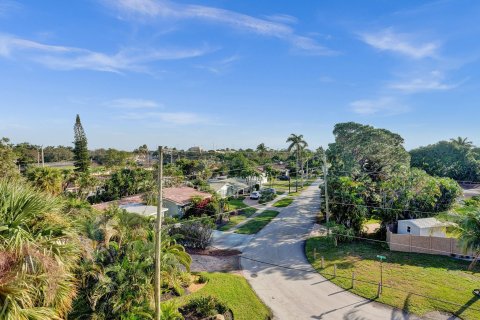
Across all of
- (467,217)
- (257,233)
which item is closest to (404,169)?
(467,217)

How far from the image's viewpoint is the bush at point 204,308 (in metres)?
12.7

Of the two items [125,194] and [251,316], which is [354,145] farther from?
[125,194]

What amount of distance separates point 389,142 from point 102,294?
116 feet

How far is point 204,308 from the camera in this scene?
1291 cm

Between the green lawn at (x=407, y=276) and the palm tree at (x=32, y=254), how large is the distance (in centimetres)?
1410

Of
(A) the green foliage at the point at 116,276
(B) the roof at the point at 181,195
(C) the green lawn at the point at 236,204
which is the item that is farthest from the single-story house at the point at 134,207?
(A) the green foliage at the point at 116,276

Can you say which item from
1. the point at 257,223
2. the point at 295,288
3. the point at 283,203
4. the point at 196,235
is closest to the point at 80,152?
the point at 283,203

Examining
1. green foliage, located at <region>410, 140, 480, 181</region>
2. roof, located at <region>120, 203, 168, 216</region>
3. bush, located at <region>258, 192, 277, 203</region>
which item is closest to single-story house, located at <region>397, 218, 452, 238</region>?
bush, located at <region>258, 192, 277, 203</region>

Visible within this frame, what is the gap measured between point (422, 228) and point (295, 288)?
12.1 meters

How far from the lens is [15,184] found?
6.36 meters

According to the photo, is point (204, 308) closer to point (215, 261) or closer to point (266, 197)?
point (215, 261)

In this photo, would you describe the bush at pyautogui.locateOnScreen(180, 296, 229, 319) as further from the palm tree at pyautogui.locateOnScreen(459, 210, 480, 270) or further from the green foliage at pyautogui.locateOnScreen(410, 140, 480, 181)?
the green foliage at pyautogui.locateOnScreen(410, 140, 480, 181)

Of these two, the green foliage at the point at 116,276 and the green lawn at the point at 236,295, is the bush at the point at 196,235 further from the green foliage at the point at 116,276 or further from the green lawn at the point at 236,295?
the green foliage at the point at 116,276

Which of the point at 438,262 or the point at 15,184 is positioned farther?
the point at 438,262
